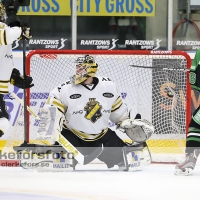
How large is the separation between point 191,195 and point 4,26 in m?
1.74

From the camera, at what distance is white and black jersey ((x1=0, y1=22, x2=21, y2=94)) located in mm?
5645

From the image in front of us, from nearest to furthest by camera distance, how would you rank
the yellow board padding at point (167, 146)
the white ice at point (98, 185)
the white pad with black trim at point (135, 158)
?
the white ice at point (98, 185)
the white pad with black trim at point (135, 158)
the yellow board padding at point (167, 146)

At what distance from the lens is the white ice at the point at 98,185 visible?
462 cm

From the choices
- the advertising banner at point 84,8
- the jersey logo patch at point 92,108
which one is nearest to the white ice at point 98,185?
the jersey logo patch at point 92,108

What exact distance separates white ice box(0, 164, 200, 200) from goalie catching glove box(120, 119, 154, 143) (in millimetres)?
229

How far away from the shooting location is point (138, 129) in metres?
6.19

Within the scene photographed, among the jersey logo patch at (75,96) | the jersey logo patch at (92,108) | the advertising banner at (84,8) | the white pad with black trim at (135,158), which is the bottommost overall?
the white pad with black trim at (135,158)

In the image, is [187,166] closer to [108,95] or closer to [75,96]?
[108,95]

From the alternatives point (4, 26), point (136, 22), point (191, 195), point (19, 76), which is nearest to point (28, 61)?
point (19, 76)

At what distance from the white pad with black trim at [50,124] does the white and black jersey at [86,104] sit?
91 millimetres

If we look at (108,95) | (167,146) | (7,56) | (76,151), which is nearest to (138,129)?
(108,95)

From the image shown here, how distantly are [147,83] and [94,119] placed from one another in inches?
45.0

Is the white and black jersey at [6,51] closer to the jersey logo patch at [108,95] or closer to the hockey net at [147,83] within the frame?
the jersey logo patch at [108,95]

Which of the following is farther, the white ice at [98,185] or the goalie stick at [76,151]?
the goalie stick at [76,151]
